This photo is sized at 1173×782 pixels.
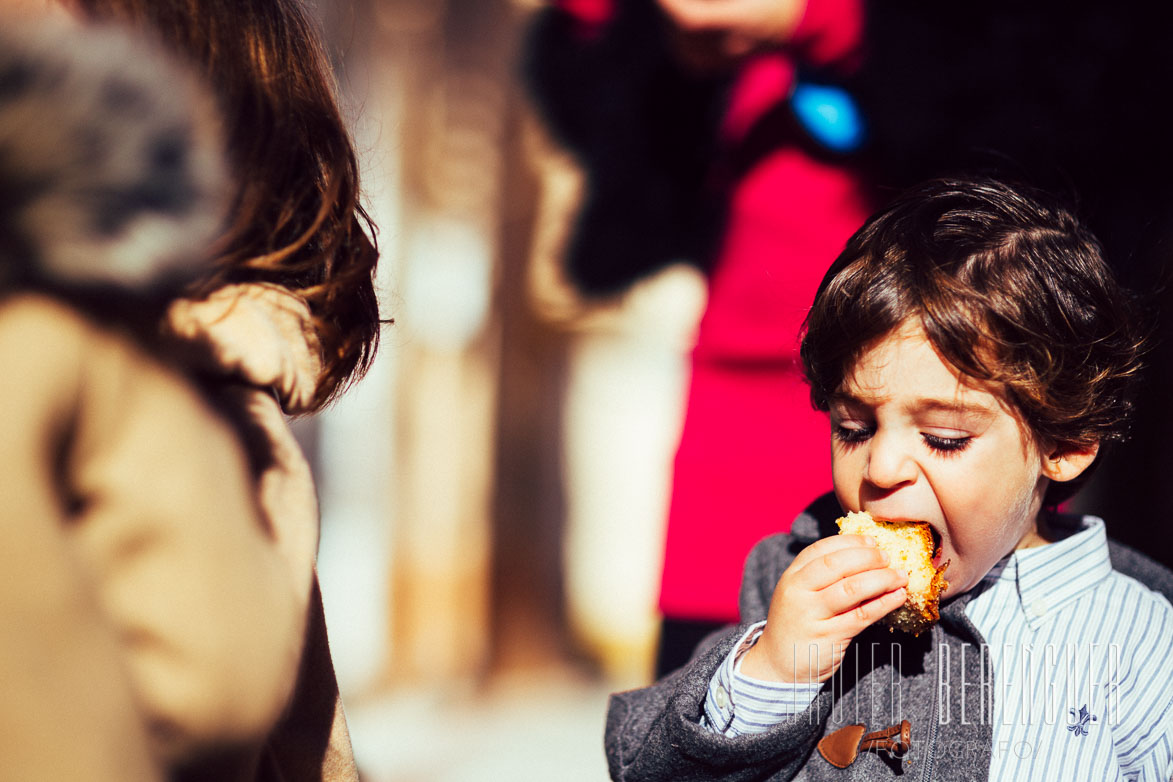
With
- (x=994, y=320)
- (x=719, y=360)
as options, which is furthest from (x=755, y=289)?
(x=994, y=320)

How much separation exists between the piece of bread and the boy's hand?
0.6 inches

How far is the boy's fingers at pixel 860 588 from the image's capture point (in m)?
1.32

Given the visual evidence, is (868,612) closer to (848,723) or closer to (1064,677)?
(848,723)

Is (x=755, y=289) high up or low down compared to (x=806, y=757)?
up

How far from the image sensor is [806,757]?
1435mm

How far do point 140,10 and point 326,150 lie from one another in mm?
265

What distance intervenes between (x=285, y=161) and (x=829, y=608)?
925mm

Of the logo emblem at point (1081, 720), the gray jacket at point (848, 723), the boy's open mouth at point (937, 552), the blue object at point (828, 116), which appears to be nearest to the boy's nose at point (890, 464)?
the boy's open mouth at point (937, 552)

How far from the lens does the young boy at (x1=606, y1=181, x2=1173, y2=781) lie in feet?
4.43

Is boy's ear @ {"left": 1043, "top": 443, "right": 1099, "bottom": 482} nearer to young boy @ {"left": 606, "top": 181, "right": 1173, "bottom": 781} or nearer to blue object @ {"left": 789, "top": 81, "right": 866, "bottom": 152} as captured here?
young boy @ {"left": 606, "top": 181, "right": 1173, "bottom": 781}

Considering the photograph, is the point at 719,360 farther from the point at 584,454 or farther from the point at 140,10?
the point at 584,454

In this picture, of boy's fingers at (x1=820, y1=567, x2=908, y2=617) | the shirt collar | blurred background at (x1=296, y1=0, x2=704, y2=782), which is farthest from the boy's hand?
blurred background at (x1=296, y1=0, x2=704, y2=782)

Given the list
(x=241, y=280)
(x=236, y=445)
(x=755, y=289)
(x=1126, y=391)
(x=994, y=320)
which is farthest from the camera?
(x=755, y=289)

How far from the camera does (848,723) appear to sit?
1.45 meters
